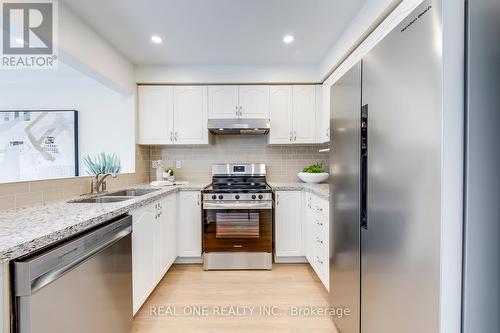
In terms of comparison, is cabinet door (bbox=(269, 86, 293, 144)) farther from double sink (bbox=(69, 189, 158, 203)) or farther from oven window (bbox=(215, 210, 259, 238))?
double sink (bbox=(69, 189, 158, 203))

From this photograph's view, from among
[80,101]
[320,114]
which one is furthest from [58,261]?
[80,101]

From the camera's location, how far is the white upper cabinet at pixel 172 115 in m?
3.15

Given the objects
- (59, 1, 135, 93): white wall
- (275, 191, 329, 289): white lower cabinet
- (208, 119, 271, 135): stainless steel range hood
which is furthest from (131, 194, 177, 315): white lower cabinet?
(59, 1, 135, 93): white wall

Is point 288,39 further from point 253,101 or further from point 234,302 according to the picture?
point 234,302

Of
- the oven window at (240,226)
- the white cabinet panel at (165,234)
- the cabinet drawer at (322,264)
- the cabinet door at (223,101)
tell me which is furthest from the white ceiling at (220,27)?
the cabinet drawer at (322,264)

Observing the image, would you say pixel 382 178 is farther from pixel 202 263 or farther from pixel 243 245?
pixel 202 263

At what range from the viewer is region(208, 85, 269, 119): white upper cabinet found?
314cm

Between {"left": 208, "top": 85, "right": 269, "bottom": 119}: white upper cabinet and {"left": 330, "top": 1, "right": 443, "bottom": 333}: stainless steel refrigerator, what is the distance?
1.71 m

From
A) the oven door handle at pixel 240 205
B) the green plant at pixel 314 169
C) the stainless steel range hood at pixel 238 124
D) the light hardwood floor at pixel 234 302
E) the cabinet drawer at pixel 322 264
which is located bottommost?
the light hardwood floor at pixel 234 302

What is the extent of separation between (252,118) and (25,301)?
2.64 metres

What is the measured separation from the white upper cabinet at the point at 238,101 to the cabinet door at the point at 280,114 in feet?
0.30

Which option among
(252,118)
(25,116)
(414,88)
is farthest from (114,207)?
(25,116)

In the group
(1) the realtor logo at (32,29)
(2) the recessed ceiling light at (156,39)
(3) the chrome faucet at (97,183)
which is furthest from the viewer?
(2) the recessed ceiling light at (156,39)

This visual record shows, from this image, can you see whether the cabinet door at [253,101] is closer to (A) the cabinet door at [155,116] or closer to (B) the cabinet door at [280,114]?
(B) the cabinet door at [280,114]
